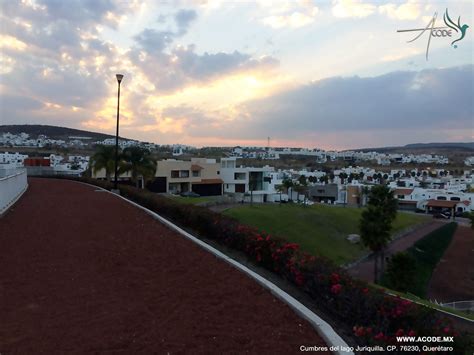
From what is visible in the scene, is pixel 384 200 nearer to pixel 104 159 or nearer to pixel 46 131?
pixel 104 159

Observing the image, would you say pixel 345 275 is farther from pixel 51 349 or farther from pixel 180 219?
pixel 180 219

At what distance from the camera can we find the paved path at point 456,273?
29.0 m

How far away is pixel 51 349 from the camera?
4020 millimetres

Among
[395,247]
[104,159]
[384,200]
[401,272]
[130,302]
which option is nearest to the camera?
[130,302]

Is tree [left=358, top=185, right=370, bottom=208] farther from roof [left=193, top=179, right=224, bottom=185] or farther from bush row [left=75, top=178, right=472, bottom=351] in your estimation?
bush row [left=75, top=178, right=472, bottom=351]

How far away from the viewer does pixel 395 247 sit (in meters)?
42.8

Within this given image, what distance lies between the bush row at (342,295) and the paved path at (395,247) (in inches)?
590

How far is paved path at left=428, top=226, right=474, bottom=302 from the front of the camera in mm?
28952

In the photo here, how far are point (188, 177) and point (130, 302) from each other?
5319 centimetres

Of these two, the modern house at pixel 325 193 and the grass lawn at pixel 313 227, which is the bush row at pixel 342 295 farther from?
the modern house at pixel 325 193

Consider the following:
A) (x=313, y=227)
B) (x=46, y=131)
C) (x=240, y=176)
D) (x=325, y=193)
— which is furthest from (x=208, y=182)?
(x=46, y=131)

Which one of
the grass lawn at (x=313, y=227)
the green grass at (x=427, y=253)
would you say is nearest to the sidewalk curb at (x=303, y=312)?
the green grass at (x=427, y=253)

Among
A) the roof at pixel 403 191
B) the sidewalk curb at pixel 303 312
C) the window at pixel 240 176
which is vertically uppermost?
the window at pixel 240 176

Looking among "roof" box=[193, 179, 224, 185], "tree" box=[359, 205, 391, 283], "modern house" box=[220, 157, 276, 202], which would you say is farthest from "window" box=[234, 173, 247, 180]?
"tree" box=[359, 205, 391, 283]
